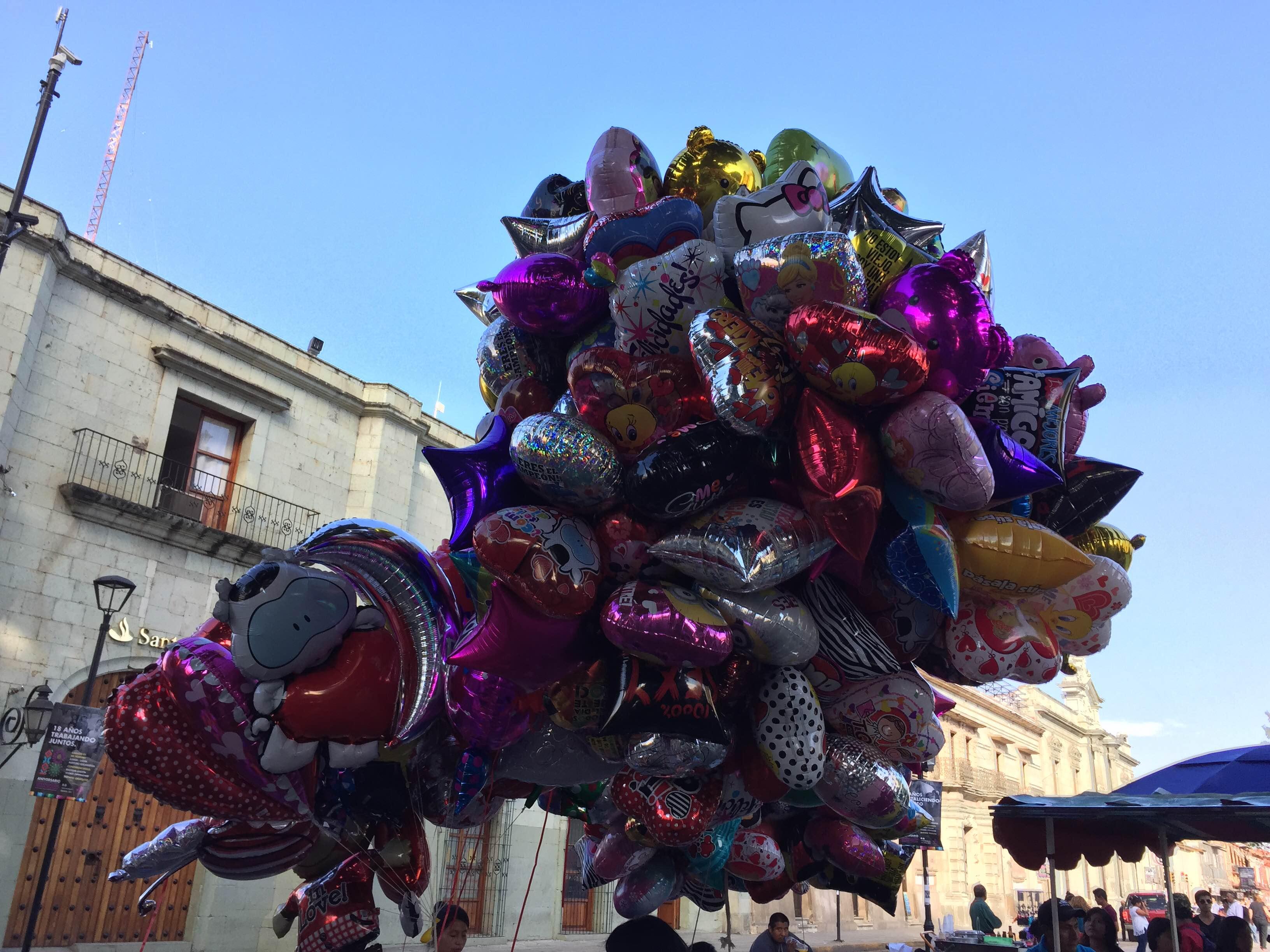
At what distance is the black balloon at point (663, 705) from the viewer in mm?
2828

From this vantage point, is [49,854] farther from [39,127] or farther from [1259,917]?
[1259,917]

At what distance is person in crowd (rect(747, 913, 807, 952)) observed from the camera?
5012 millimetres

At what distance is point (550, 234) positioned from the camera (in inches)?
148

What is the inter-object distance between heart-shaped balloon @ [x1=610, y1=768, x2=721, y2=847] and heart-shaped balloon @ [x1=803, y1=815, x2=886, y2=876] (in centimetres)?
118

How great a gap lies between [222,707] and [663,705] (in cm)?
134

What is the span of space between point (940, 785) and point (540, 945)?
6853 mm

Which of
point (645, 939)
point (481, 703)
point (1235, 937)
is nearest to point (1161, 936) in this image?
point (1235, 937)

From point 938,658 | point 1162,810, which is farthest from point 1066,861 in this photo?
point 938,658

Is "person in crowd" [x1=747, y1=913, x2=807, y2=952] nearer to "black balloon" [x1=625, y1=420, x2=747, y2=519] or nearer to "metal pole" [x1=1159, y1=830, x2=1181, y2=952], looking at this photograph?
"metal pole" [x1=1159, y1=830, x2=1181, y2=952]

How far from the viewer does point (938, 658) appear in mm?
3598

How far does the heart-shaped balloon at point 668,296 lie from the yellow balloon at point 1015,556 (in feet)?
3.82

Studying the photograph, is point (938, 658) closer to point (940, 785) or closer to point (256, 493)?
point (940, 785)

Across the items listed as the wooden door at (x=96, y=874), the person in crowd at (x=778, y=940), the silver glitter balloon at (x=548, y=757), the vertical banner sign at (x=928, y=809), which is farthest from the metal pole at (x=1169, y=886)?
the wooden door at (x=96, y=874)

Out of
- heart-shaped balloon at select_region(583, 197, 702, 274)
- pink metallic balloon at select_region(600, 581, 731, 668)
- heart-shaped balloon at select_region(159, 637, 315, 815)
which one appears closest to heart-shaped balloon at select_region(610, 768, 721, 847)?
pink metallic balloon at select_region(600, 581, 731, 668)
